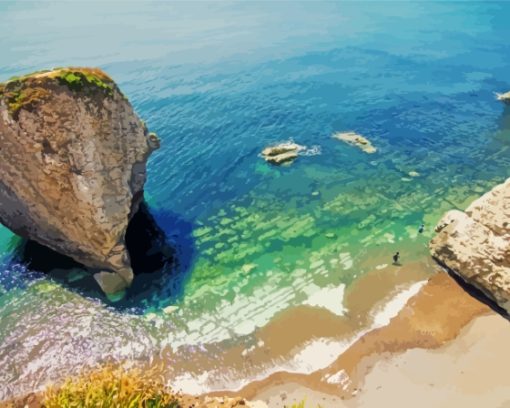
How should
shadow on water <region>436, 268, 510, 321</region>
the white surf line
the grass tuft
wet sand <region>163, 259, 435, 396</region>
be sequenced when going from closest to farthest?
the grass tuft → the white surf line → wet sand <region>163, 259, 435, 396</region> → shadow on water <region>436, 268, 510, 321</region>

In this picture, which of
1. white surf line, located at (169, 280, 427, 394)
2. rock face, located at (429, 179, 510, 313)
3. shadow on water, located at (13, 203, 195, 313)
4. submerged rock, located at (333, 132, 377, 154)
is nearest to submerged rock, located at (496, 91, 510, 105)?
submerged rock, located at (333, 132, 377, 154)

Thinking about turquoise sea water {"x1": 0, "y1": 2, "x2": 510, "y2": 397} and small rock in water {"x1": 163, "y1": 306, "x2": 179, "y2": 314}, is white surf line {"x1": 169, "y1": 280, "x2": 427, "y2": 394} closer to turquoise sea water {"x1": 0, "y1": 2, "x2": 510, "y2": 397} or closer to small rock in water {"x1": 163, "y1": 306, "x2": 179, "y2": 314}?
turquoise sea water {"x1": 0, "y1": 2, "x2": 510, "y2": 397}

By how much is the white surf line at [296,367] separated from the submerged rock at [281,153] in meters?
25.1

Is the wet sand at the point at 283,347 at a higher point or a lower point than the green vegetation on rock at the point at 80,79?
lower

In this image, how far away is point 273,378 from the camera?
25.3 meters

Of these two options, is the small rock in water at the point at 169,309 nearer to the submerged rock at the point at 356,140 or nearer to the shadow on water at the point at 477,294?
the shadow on water at the point at 477,294

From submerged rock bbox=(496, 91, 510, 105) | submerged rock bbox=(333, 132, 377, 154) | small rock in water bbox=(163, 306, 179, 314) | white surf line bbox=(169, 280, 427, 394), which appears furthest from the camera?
submerged rock bbox=(496, 91, 510, 105)

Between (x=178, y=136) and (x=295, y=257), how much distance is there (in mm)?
30328

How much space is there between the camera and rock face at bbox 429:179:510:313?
93.7 ft

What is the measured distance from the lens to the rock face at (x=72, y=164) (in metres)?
27.5

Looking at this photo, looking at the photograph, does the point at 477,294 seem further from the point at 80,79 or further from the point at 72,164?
the point at 80,79

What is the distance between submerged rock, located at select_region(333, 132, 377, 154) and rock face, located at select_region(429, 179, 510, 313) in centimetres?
1988

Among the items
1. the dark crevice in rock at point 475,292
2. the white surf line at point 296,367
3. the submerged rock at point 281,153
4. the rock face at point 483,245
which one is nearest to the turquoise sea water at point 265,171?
the submerged rock at point 281,153

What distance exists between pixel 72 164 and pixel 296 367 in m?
20.6
